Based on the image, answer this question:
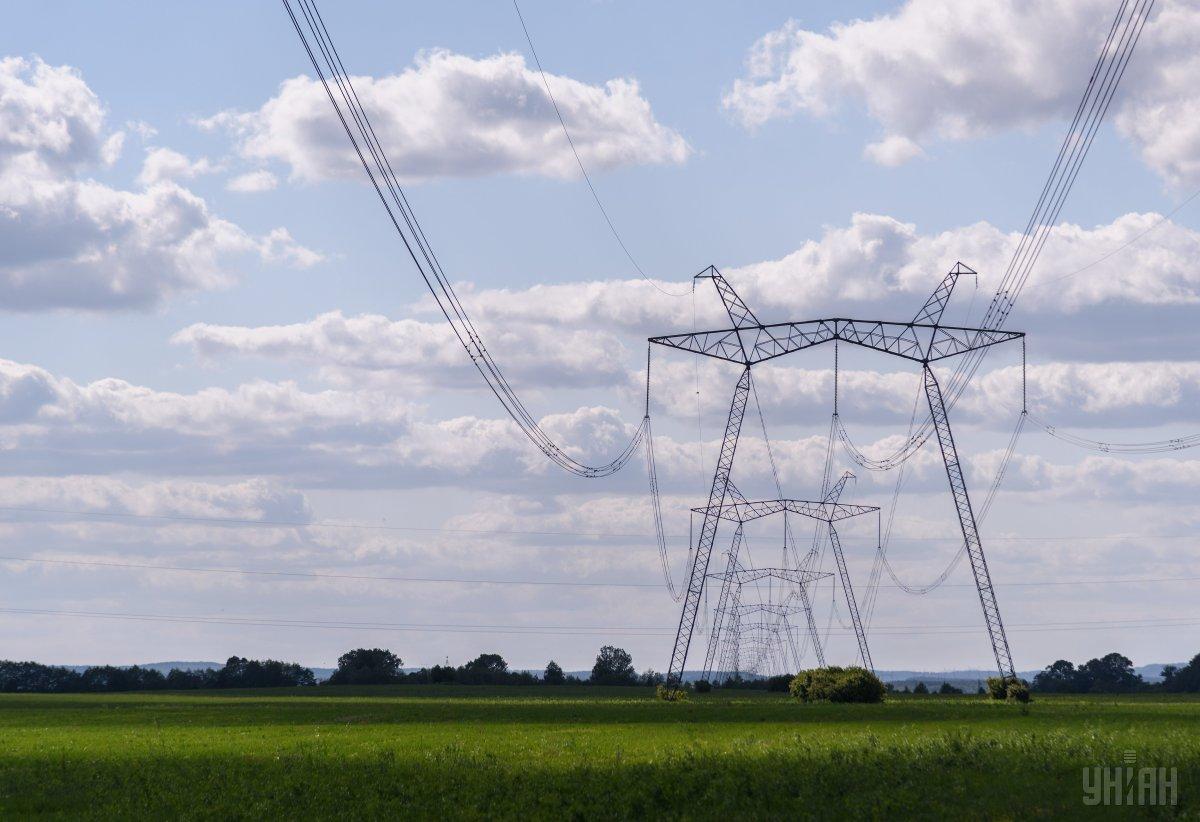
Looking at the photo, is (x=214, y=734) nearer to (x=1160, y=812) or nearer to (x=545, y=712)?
(x=545, y=712)

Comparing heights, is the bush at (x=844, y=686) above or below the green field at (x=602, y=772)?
above

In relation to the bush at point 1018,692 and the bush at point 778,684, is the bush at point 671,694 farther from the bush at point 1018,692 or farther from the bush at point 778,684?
the bush at point 778,684

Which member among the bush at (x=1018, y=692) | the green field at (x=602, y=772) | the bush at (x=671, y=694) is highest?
the bush at (x=1018, y=692)

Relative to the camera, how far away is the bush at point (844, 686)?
92188mm

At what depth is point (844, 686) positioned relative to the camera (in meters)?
92.5

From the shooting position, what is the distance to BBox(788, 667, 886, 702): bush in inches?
3629

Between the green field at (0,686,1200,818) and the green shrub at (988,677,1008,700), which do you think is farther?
the green shrub at (988,677,1008,700)

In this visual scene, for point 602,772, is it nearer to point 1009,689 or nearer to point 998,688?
point 1009,689

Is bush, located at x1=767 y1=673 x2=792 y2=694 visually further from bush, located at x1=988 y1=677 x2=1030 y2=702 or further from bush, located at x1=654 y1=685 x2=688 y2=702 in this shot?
bush, located at x1=988 y1=677 x2=1030 y2=702

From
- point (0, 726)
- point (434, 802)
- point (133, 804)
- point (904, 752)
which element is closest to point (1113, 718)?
point (904, 752)

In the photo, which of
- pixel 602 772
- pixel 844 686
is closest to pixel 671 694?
pixel 844 686

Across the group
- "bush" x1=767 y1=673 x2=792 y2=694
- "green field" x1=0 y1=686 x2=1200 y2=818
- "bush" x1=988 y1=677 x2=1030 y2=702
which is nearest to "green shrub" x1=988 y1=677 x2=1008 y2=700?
"bush" x1=988 y1=677 x2=1030 y2=702

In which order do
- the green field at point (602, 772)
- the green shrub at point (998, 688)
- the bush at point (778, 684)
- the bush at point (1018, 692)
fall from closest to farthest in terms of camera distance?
the green field at point (602, 772)
the bush at point (1018, 692)
the green shrub at point (998, 688)
the bush at point (778, 684)

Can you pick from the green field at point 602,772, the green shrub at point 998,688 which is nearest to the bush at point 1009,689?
the green shrub at point 998,688
